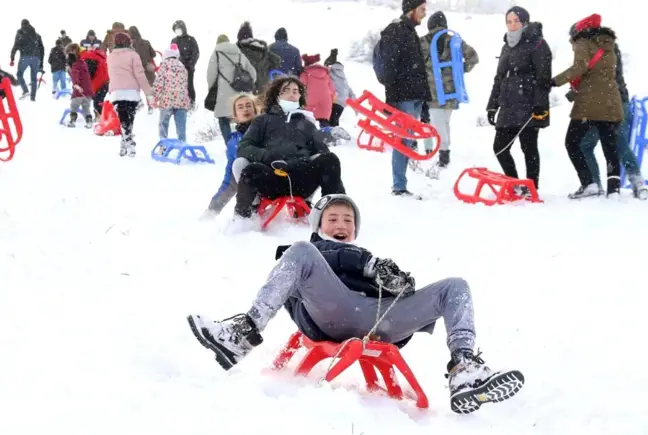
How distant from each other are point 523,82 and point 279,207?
2598 millimetres

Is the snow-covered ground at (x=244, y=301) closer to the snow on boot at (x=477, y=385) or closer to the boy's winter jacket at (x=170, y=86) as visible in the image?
the snow on boot at (x=477, y=385)

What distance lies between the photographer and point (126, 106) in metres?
8.97

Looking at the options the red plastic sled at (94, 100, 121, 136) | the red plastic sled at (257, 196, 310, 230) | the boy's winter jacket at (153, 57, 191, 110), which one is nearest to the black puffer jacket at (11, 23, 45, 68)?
the red plastic sled at (94, 100, 121, 136)

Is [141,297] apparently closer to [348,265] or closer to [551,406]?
[348,265]

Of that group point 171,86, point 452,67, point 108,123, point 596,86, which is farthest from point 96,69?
point 596,86

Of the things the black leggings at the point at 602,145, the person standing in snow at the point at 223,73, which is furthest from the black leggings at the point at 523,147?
the person standing in snow at the point at 223,73

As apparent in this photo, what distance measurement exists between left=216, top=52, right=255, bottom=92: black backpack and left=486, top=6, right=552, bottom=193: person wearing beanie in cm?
308

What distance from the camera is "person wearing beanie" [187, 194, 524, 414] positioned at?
97.3 inches

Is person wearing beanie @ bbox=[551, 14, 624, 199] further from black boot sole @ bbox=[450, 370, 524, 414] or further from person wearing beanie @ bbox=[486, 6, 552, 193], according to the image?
black boot sole @ bbox=[450, 370, 524, 414]

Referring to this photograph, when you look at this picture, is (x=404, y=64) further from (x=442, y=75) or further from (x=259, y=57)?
(x=259, y=57)

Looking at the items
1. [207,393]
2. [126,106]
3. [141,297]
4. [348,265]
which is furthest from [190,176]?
[207,393]

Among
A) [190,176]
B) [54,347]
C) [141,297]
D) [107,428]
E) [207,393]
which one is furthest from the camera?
[190,176]

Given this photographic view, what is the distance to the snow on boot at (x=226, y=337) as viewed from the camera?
2.49 metres

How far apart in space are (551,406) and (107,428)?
173 centimetres
